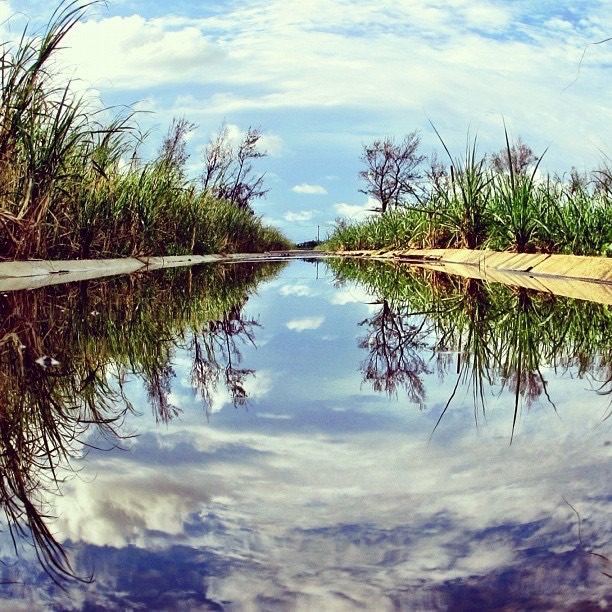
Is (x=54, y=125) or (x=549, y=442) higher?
(x=54, y=125)

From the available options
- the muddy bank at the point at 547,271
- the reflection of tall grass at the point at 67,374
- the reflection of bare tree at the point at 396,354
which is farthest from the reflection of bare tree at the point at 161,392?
the muddy bank at the point at 547,271

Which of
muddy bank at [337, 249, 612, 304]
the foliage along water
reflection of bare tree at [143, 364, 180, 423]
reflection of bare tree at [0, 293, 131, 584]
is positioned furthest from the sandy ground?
reflection of bare tree at [143, 364, 180, 423]

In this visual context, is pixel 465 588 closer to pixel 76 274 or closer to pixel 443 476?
pixel 443 476

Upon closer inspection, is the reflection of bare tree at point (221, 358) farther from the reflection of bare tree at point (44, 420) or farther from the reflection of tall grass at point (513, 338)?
the reflection of tall grass at point (513, 338)

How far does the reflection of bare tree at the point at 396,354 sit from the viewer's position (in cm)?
211

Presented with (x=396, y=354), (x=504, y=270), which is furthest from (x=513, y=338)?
(x=504, y=270)

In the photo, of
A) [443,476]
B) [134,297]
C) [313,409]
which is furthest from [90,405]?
[134,297]

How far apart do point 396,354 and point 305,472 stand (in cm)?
146

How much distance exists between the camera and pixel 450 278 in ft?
23.3

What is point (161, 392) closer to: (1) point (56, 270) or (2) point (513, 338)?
(2) point (513, 338)

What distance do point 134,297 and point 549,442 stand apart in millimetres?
3754

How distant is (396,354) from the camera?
Result: 2.68 metres

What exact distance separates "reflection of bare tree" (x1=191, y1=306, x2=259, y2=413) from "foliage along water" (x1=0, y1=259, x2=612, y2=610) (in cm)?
1

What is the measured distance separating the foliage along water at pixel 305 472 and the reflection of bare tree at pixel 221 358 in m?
0.01
